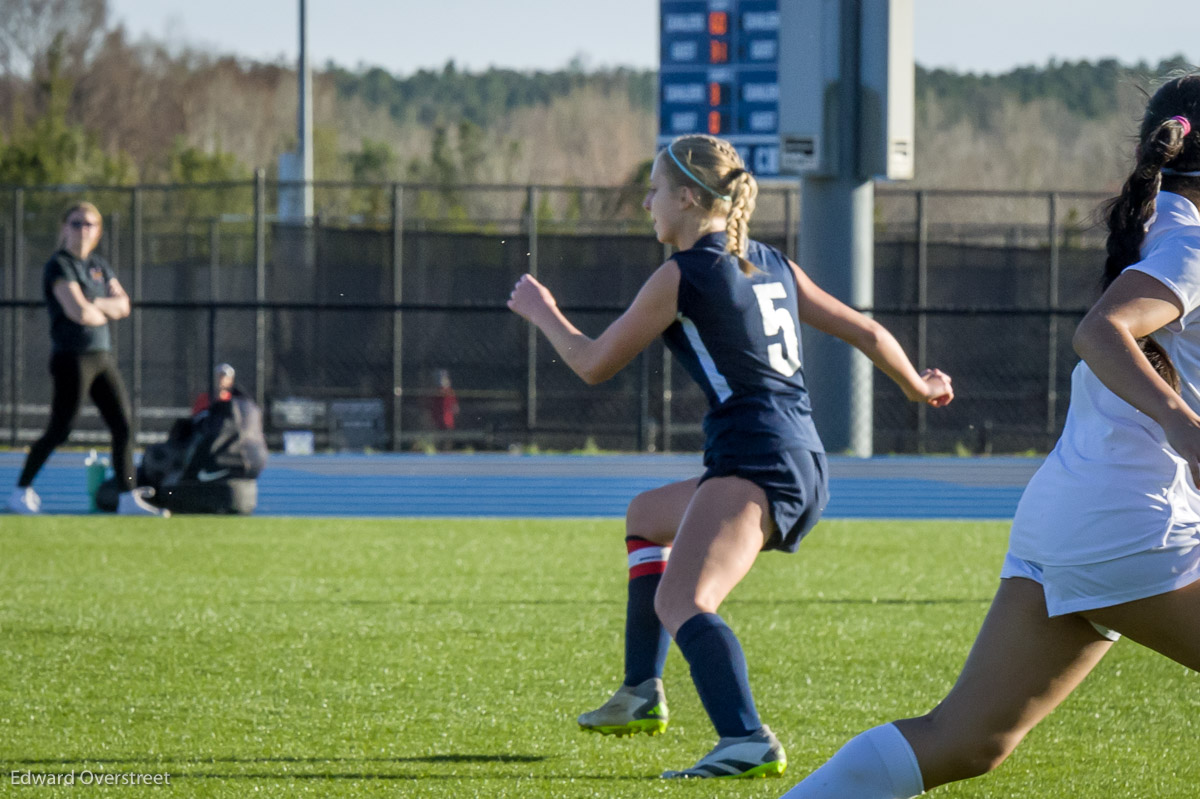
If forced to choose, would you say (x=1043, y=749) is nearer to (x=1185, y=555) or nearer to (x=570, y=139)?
(x=1185, y=555)

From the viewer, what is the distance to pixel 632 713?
3.96 metres

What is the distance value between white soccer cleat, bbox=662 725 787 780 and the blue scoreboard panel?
14.0 meters

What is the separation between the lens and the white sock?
8.58ft

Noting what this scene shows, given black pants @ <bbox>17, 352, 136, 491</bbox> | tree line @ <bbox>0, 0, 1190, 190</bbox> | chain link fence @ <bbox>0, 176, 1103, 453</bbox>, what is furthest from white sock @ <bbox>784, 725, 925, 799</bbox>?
tree line @ <bbox>0, 0, 1190, 190</bbox>

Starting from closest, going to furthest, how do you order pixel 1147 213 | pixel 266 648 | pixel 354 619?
pixel 1147 213
pixel 266 648
pixel 354 619

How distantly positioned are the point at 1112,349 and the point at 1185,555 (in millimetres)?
394

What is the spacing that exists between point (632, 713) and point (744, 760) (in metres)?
0.75

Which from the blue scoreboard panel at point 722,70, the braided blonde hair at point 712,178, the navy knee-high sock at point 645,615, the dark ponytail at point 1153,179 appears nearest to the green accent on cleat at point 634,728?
the navy knee-high sock at point 645,615

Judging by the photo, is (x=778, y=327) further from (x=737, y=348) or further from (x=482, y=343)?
(x=482, y=343)

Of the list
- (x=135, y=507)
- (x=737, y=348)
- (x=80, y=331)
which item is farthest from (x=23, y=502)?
(x=737, y=348)

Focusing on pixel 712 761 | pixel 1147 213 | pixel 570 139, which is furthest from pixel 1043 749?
pixel 570 139

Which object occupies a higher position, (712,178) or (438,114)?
(438,114)

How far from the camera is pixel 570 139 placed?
250 ft

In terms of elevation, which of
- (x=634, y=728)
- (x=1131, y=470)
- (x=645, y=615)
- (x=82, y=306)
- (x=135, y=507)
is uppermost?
(x=82, y=306)
